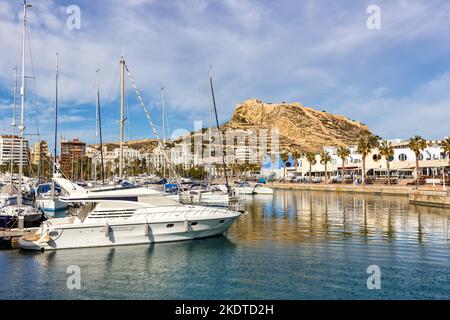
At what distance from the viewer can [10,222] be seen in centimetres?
2944

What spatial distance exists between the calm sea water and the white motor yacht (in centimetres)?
72

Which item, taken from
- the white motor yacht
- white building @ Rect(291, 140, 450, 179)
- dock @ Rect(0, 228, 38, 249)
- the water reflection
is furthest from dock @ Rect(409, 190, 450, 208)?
dock @ Rect(0, 228, 38, 249)

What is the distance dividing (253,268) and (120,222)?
9910 millimetres

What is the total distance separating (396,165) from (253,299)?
89219 mm

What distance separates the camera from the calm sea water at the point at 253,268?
52.6 ft

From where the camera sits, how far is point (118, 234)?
24516mm

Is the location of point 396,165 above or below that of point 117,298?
above

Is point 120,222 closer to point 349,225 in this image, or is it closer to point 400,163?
point 349,225

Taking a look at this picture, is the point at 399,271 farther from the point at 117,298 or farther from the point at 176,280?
the point at 117,298

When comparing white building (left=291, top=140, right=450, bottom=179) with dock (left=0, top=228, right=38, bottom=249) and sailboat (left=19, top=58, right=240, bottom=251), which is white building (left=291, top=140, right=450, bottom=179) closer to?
sailboat (left=19, top=58, right=240, bottom=251)

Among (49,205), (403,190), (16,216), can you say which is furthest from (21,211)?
(403,190)

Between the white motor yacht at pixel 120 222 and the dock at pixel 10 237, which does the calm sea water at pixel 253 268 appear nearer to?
the white motor yacht at pixel 120 222
